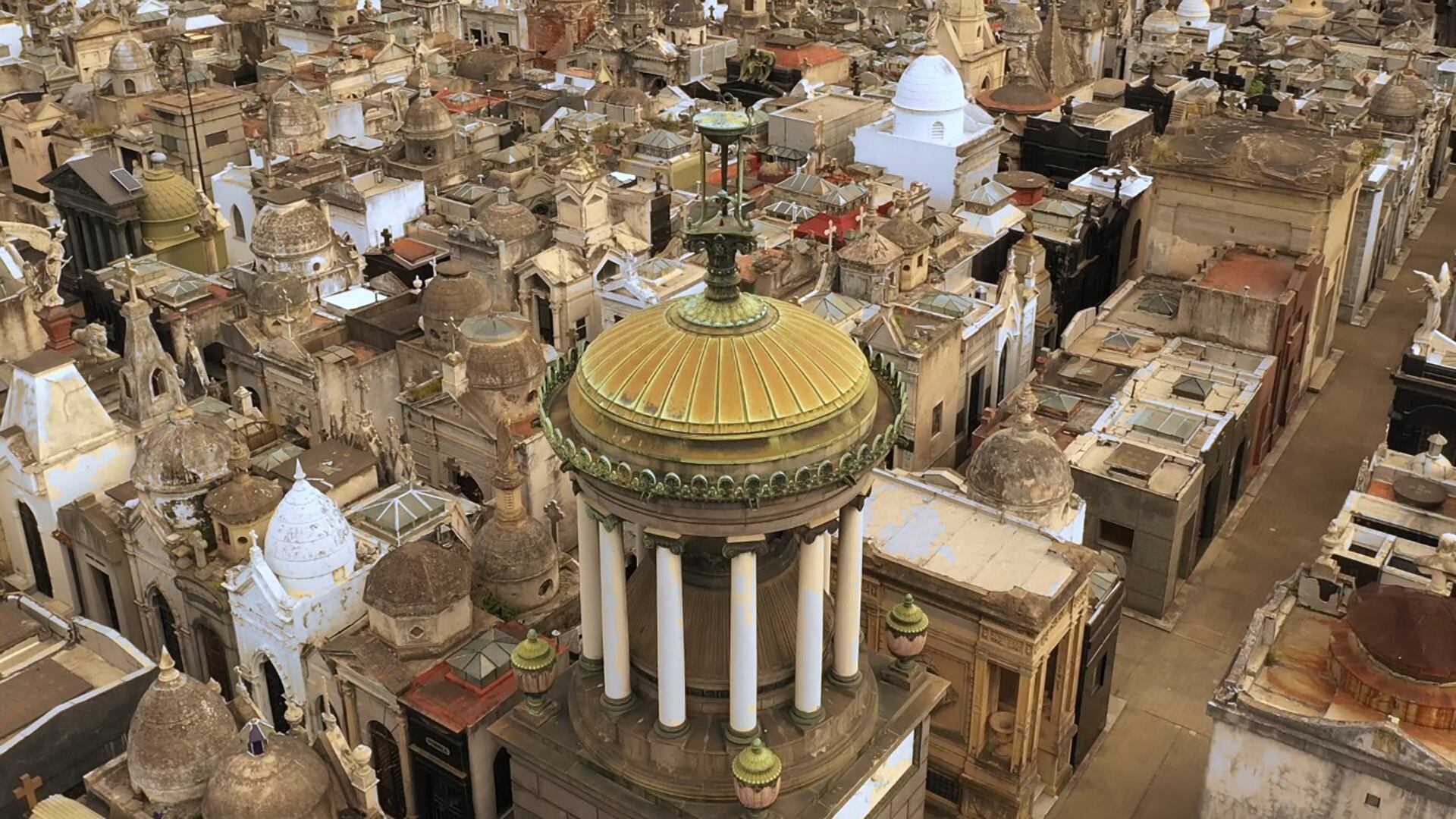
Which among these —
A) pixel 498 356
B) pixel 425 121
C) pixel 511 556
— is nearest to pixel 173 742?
pixel 511 556

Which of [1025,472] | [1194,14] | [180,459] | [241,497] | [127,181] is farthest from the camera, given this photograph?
[1194,14]

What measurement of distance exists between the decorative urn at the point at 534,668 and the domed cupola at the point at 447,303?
3348cm

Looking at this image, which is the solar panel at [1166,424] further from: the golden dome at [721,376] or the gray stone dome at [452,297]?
the golden dome at [721,376]

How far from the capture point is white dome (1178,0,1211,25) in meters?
116

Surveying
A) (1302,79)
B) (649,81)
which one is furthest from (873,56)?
(1302,79)

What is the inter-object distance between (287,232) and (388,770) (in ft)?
110

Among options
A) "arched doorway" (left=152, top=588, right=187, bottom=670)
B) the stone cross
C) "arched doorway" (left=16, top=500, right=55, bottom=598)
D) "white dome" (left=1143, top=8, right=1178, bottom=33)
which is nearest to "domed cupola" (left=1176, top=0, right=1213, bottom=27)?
"white dome" (left=1143, top=8, right=1178, bottom=33)

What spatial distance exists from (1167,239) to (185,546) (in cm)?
4686

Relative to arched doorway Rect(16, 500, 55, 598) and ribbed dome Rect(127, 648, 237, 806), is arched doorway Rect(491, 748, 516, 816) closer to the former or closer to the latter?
ribbed dome Rect(127, 648, 237, 806)

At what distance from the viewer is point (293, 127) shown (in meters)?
83.9

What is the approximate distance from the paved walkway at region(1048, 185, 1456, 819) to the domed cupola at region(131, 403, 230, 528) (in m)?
29.4

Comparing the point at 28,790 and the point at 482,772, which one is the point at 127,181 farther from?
the point at 482,772

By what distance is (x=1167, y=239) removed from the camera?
67.6 m

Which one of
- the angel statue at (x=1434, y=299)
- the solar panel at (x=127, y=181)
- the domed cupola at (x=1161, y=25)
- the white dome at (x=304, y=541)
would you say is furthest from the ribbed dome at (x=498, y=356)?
the domed cupola at (x=1161, y=25)
